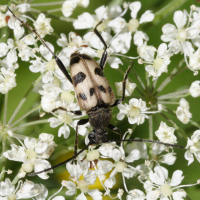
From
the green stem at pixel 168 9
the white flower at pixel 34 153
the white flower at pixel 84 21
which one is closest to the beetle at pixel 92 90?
the white flower at pixel 34 153

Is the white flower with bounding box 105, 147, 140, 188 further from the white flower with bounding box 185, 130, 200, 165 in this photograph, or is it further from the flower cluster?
the white flower with bounding box 185, 130, 200, 165

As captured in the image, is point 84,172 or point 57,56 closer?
point 84,172

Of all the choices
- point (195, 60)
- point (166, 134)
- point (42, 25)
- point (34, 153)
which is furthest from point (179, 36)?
point (34, 153)

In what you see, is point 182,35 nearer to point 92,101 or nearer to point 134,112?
point 134,112

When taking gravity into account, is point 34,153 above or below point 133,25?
below

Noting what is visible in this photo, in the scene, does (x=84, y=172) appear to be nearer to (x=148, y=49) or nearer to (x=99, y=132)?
(x=99, y=132)

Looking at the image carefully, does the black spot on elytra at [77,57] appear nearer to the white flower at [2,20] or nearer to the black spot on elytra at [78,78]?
the black spot on elytra at [78,78]

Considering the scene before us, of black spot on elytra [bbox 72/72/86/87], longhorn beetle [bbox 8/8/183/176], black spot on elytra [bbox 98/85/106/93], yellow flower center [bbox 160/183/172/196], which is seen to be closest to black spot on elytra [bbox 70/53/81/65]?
longhorn beetle [bbox 8/8/183/176]

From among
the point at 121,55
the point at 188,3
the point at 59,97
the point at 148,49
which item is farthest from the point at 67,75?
the point at 188,3
